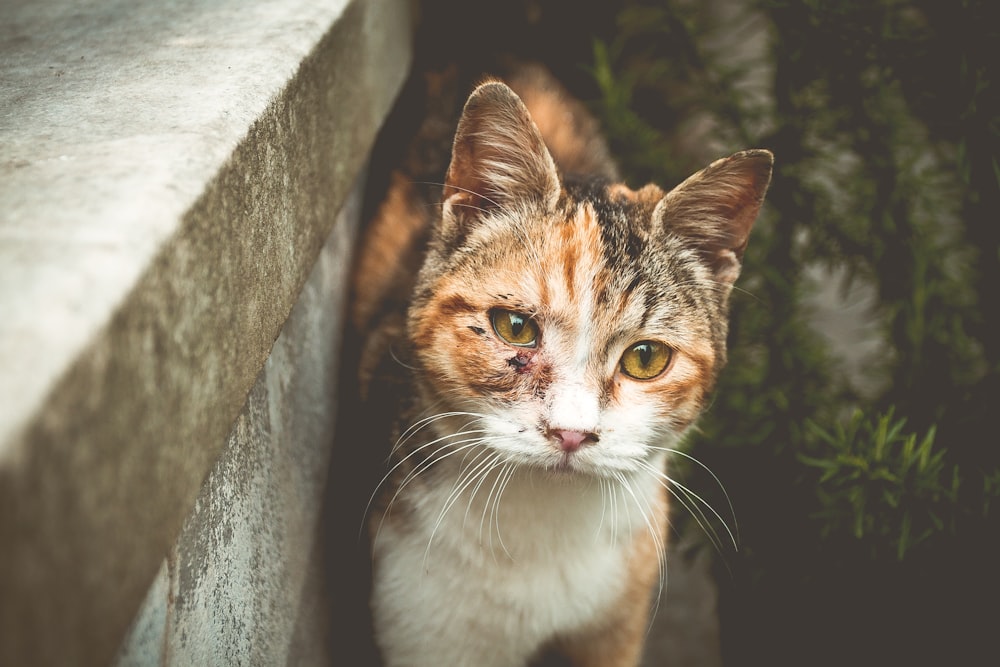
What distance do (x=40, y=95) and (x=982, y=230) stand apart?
1842 mm

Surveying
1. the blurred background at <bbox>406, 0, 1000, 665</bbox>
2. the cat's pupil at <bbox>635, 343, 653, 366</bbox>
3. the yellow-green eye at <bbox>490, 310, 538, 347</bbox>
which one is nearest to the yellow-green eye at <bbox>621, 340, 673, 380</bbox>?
the cat's pupil at <bbox>635, 343, 653, 366</bbox>

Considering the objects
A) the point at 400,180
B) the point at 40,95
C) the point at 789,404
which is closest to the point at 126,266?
the point at 40,95

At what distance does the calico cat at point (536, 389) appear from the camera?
4.27ft

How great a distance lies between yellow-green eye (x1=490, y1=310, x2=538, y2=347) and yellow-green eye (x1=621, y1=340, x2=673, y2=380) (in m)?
0.18

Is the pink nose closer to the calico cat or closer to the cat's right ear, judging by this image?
the calico cat

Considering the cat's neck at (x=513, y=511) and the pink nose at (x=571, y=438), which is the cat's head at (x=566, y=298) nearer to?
the pink nose at (x=571, y=438)

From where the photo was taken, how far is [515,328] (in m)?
1.35

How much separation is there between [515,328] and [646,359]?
0.83ft

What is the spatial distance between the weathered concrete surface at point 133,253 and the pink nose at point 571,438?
48 cm

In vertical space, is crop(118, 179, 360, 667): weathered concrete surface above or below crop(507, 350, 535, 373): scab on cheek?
below

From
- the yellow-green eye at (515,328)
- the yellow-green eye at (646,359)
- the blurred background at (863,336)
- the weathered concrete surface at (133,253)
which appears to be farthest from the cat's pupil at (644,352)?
the weathered concrete surface at (133,253)

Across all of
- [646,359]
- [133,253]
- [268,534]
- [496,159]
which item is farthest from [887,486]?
[133,253]

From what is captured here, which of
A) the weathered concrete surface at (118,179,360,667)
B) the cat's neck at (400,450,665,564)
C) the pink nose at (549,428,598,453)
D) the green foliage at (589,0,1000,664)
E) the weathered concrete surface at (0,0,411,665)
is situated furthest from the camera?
the green foliage at (589,0,1000,664)

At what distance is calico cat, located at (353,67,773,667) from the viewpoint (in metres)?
1.30
